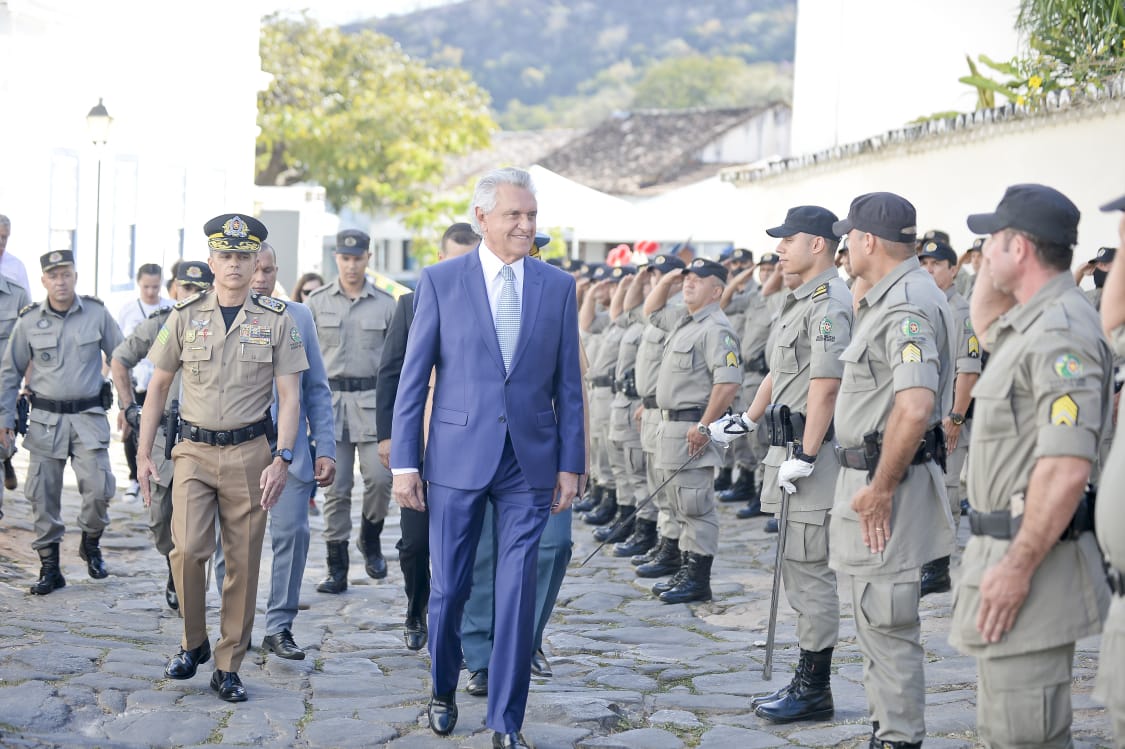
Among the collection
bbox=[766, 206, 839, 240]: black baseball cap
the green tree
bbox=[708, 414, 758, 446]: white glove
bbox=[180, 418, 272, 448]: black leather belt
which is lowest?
bbox=[180, 418, 272, 448]: black leather belt

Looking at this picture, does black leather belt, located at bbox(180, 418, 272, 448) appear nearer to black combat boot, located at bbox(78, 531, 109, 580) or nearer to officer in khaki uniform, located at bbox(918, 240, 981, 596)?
black combat boot, located at bbox(78, 531, 109, 580)

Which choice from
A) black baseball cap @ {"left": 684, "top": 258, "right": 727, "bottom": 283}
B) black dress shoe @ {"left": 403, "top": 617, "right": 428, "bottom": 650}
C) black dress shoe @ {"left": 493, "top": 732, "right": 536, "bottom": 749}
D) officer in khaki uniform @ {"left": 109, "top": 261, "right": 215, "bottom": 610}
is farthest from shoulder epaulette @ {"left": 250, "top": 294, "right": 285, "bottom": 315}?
black baseball cap @ {"left": 684, "top": 258, "right": 727, "bottom": 283}

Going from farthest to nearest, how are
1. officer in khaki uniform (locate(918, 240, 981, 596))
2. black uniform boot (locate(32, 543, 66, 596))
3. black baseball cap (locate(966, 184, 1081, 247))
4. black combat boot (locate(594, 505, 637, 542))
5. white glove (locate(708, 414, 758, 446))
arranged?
black combat boot (locate(594, 505, 637, 542)) → black uniform boot (locate(32, 543, 66, 596)) → officer in khaki uniform (locate(918, 240, 981, 596)) → white glove (locate(708, 414, 758, 446)) → black baseball cap (locate(966, 184, 1081, 247))

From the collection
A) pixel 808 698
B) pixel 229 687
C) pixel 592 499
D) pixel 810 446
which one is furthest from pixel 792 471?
pixel 592 499

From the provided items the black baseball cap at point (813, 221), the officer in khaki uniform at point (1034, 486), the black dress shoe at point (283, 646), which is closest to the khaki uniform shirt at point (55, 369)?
the black dress shoe at point (283, 646)

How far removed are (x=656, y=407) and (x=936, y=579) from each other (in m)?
2.46

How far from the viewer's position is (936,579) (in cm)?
863

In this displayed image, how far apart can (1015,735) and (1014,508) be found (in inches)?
25.2

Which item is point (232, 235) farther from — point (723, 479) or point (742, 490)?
point (723, 479)

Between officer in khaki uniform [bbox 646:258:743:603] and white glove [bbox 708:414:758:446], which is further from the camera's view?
officer in khaki uniform [bbox 646:258:743:603]

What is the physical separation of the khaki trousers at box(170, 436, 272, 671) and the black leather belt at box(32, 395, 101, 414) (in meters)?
2.82

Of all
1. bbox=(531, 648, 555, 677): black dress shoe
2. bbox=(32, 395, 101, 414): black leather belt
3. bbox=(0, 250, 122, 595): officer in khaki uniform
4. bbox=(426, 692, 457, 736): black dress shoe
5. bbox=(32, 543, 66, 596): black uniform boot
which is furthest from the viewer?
bbox=(32, 395, 101, 414): black leather belt

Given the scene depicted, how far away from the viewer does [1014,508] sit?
4.10 metres

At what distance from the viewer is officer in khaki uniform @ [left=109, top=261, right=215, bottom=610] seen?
7746 millimetres
